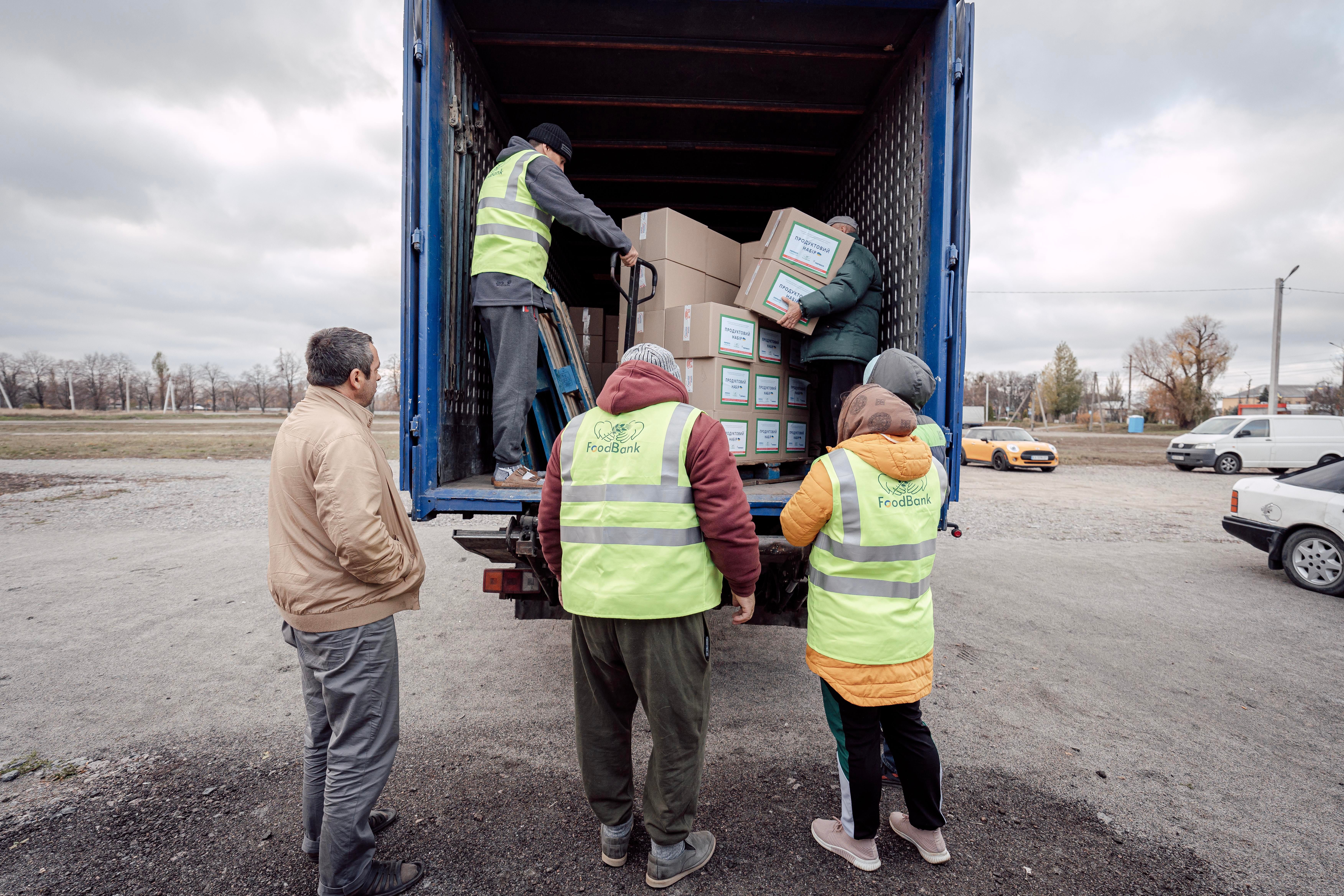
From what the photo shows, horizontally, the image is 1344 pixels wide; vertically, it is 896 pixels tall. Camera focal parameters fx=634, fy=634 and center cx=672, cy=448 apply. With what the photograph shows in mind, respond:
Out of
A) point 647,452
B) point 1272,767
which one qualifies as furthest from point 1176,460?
point 647,452

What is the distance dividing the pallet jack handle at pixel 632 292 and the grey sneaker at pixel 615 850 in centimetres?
214

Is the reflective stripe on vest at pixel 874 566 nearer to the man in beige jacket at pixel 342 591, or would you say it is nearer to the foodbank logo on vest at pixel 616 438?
the foodbank logo on vest at pixel 616 438

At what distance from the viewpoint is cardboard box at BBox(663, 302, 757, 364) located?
3143 mm

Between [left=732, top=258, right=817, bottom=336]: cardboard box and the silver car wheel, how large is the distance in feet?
18.1

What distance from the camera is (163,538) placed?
7.53 m

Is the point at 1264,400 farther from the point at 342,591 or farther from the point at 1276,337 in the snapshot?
the point at 342,591

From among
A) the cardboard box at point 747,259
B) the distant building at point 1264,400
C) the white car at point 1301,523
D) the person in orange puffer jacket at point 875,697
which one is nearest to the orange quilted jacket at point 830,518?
the person in orange puffer jacket at point 875,697

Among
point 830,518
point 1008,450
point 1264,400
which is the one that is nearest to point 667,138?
point 830,518

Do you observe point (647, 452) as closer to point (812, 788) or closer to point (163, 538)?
point (812, 788)

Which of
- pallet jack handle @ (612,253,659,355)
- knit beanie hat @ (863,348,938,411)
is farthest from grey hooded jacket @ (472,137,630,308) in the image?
knit beanie hat @ (863,348,938,411)

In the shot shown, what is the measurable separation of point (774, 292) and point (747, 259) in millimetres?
535

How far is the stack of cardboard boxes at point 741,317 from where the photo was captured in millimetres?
3180

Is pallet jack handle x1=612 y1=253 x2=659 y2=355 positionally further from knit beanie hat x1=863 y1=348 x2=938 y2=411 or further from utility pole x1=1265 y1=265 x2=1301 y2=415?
utility pole x1=1265 y1=265 x2=1301 y2=415

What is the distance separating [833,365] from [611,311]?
208 cm
